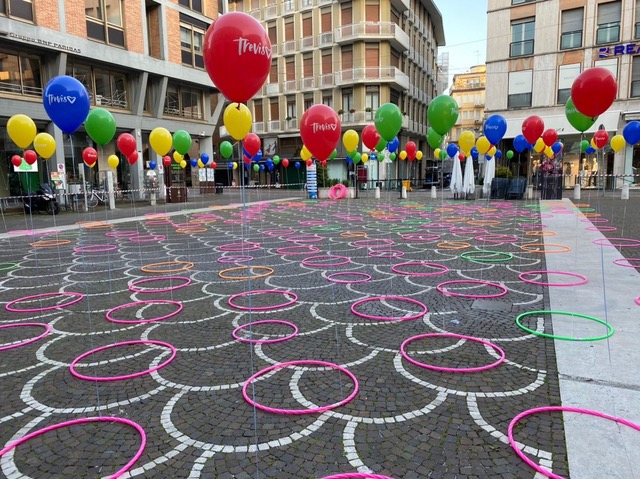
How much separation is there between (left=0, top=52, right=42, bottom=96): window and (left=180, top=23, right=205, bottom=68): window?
32.7 feet

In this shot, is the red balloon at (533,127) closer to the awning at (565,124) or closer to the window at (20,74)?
the awning at (565,124)

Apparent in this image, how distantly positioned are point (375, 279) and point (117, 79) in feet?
84.8

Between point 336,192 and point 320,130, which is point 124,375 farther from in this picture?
point 336,192

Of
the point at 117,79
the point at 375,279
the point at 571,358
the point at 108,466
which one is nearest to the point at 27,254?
the point at 375,279

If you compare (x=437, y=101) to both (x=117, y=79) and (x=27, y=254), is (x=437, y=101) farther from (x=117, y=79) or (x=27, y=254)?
(x=117, y=79)

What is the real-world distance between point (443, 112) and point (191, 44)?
25879 mm

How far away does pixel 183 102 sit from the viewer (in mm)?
32469

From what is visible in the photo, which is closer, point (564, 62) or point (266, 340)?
point (266, 340)

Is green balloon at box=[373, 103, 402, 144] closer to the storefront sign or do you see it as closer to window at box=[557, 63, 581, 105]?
window at box=[557, 63, 581, 105]

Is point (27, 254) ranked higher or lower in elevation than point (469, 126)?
lower

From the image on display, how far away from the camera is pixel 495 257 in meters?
8.82

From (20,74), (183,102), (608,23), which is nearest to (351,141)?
(20,74)

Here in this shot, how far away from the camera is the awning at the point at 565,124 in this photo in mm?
30719

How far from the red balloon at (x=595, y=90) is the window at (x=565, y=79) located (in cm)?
2738
